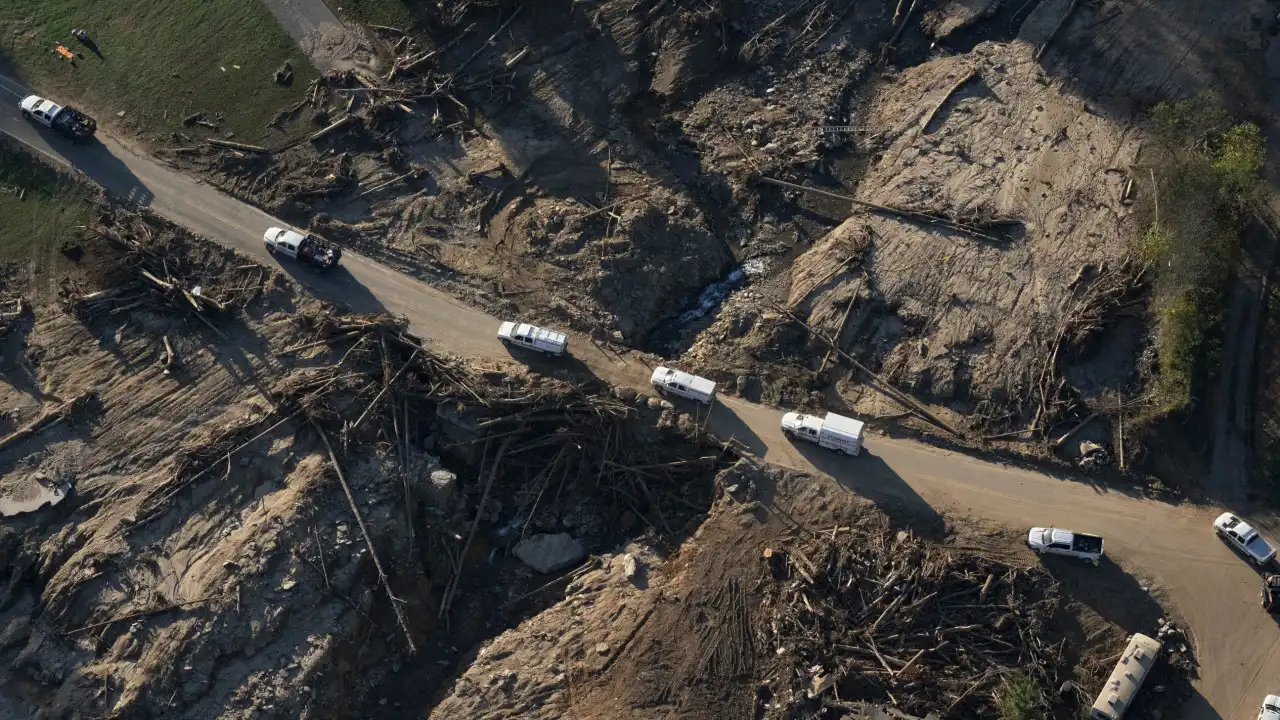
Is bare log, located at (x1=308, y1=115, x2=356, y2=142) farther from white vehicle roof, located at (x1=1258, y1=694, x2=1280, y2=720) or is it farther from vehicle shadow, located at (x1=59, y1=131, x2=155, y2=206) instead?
white vehicle roof, located at (x1=1258, y1=694, x2=1280, y2=720)

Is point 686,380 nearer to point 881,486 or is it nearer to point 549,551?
point 881,486

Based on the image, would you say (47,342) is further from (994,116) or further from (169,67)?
(994,116)

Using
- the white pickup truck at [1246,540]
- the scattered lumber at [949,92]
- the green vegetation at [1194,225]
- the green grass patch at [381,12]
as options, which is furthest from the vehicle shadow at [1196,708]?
the green grass patch at [381,12]

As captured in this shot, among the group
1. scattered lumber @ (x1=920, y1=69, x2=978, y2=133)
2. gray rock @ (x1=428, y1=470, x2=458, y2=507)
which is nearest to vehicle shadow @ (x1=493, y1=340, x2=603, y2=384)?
gray rock @ (x1=428, y1=470, x2=458, y2=507)

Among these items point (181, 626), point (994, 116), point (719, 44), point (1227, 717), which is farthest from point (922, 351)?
point (181, 626)

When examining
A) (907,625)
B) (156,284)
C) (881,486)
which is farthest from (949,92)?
(156,284)

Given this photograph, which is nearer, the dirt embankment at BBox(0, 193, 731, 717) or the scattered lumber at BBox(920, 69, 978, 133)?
the dirt embankment at BBox(0, 193, 731, 717)
